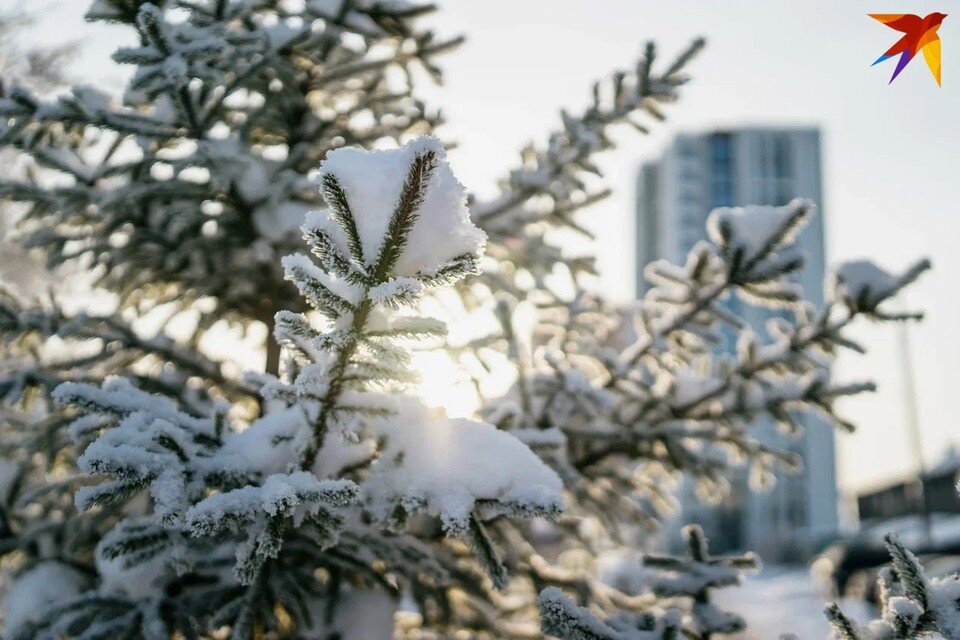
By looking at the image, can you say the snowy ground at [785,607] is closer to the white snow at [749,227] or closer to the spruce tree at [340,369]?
the spruce tree at [340,369]

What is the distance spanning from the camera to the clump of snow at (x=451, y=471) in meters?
1.64

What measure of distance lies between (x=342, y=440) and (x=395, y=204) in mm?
877

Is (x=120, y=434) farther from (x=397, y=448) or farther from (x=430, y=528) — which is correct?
(x=430, y=528)

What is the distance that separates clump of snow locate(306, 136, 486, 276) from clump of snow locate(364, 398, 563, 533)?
0.60 metres

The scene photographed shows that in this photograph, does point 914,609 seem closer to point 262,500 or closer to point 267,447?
point 262,500

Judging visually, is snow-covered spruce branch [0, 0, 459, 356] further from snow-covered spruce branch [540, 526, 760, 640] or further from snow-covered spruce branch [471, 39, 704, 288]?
snow-covered spruce branch [540, 526, 760, 640]

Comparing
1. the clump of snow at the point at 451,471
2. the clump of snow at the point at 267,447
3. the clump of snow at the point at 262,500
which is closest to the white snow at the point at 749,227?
the clump of snow at the point at 451,471

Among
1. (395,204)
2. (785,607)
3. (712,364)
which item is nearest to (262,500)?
(395,204)

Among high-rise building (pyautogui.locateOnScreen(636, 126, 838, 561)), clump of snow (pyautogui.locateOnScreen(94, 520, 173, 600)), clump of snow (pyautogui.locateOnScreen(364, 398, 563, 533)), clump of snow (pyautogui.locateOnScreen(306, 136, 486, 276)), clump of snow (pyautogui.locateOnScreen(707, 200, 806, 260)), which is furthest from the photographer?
high-rise building (pyautogui.locateOnScreen(636, 126, 838, 561))

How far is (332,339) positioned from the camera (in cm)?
134

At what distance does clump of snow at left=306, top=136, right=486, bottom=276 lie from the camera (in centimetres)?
121

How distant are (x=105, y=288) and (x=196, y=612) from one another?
1986 millimetres

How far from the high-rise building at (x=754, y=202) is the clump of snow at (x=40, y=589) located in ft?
166

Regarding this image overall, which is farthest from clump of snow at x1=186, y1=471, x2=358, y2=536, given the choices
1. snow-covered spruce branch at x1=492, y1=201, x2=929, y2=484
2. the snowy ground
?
the snowy ground
